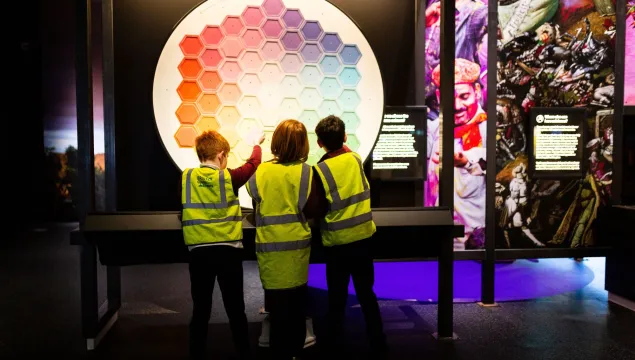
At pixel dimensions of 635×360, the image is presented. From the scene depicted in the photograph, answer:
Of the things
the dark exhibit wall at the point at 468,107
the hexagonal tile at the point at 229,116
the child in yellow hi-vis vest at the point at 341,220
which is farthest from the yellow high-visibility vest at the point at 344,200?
the dark exhibit wall at the point at 468,107

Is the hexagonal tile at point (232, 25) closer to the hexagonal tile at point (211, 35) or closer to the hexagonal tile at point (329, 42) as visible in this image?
the hexagonal tile at point (211, 35)

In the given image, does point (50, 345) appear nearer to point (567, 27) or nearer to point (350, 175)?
point (350, 175)

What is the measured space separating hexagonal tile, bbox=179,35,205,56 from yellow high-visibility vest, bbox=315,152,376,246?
1.33 meters

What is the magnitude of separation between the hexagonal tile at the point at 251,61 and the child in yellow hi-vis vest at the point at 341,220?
0.96 meters

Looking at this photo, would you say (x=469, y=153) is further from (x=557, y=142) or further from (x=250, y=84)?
(x=250, y=84)

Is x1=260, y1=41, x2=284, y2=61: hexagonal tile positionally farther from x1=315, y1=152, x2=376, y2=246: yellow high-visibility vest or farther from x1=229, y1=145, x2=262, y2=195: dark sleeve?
x1=315, y1=152, x2=376, y2=246: yellow high-visibility vest

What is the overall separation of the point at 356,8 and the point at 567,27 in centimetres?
171

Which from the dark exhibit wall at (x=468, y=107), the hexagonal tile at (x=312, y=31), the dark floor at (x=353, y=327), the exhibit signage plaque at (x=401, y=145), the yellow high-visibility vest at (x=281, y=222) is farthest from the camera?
the dark exhibit wall at (x=468, y=107)

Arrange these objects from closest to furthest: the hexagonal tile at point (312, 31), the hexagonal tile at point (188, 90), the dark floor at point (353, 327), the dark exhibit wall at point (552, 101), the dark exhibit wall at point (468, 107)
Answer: the dark floor at point (353, 327)
the hexagonal tile at point (188, 90)
the hexagonal tile at point (312, 31)
the dark exhibit wall at point (552, 101)
the dark exhibit wall at point (468, 107)

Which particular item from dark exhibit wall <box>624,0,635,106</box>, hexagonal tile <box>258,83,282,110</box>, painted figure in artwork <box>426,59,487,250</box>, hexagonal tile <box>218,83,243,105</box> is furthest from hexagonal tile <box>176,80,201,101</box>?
dark exhibit wall <box>624,0,635,106</box>

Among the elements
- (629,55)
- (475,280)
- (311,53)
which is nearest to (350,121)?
(311,53)

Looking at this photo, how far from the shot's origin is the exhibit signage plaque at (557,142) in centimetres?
416

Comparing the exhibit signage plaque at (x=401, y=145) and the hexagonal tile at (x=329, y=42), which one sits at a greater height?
the hexagonal tile at (x=329, y=42)

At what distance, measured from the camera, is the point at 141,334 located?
11.2 ft
